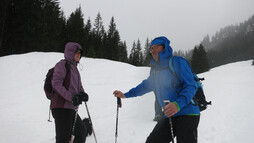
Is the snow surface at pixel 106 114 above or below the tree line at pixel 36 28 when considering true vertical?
below

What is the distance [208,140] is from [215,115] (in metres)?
2.94

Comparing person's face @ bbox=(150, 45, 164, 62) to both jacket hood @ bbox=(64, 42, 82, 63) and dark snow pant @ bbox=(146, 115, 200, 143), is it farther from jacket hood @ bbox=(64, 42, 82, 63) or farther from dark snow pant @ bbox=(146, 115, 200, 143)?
jacket hood @ bbox=(64, 42, 82, 63)

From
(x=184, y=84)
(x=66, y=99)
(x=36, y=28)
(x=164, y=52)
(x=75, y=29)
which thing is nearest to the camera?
(x=184, y=84)

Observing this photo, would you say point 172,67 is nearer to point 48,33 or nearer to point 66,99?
point 66,99

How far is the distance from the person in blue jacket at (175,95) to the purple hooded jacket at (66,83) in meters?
1.64

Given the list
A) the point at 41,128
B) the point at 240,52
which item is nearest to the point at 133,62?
the point at 41,128

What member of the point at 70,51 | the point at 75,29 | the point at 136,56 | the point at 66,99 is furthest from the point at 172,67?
the point at 136,56

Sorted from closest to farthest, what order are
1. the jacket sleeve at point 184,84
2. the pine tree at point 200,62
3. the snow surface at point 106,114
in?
the jacket sleeve at point 184,84 → the snow surface at point 106,114 → the pine tree at point 200,62

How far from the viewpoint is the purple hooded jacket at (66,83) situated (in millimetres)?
2857

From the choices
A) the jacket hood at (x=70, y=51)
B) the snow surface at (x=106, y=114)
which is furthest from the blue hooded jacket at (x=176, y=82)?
the snow surface at (x=106, y=114)

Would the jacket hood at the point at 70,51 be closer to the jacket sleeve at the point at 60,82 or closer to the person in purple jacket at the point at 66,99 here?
the person in purple jacket at the point at 66,99

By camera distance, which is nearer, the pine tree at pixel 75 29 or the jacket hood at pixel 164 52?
the jacket hood at pixel 164 52

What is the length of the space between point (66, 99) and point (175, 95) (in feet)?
6.21

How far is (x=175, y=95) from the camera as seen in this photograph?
7.51ft
